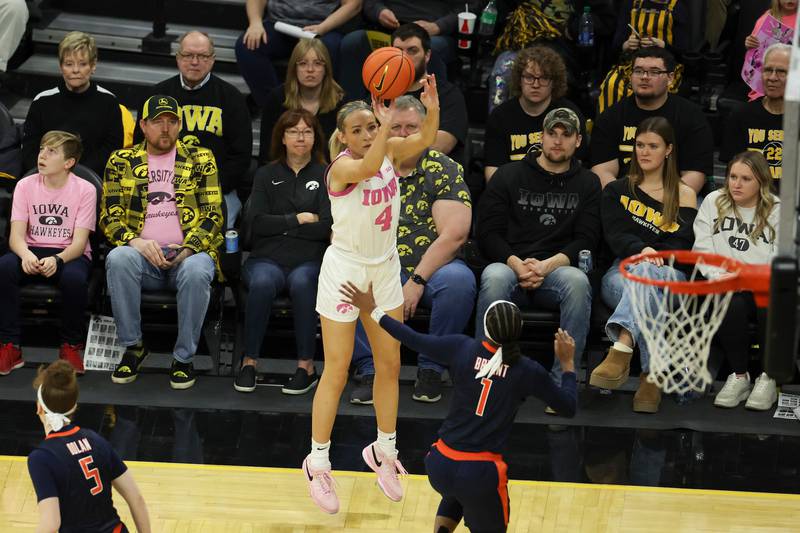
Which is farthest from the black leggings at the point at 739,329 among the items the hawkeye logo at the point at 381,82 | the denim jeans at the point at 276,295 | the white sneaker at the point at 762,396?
the hawkeye logo at the point at 381,82

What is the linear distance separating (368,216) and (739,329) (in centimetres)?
270

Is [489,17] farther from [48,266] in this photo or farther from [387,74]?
[48,266]

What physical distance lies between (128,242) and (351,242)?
2164 millimetres

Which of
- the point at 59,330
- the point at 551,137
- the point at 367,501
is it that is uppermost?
the point at 551,137

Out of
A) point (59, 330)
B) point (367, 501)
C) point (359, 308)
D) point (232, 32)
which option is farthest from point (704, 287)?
point (232, 32)

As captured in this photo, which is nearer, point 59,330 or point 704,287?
point 704,287

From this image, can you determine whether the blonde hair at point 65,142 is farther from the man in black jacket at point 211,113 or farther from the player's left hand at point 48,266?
the man in black jacket at point 211,113

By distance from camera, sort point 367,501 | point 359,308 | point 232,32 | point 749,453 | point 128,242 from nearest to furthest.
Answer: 1. point 359,308
2. point 367,501
3. point 749,453
4. point 128,242
5. point 232,32

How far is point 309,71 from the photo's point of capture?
923 cm

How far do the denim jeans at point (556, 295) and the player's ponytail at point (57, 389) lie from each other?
3.07 meters

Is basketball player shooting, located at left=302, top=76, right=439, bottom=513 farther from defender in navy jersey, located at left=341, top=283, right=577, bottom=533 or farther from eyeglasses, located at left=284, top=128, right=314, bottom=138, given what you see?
eyeglasses, located at left=284, top=128, right=314, bottom=138

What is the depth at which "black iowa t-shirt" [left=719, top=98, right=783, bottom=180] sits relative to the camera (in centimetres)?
914

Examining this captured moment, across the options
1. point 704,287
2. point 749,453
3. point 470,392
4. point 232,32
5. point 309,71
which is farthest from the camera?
point 232,32

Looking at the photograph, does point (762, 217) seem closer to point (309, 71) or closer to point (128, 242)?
point (309, 71)
